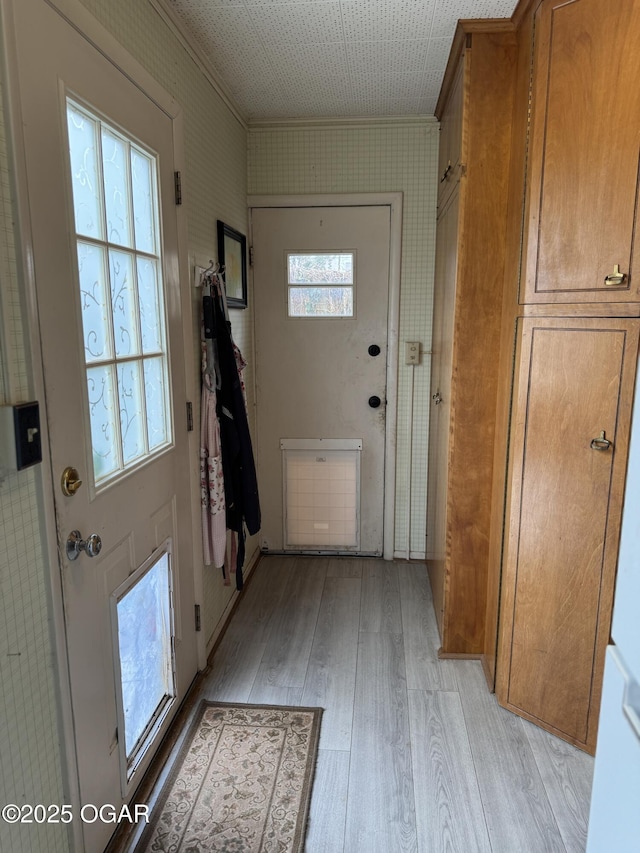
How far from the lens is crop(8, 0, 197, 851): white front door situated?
119cm

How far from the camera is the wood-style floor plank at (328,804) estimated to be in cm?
152

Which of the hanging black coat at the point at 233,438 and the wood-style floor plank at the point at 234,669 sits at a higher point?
the hanging black coat at the point at 233,438

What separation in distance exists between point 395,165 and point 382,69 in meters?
0.62

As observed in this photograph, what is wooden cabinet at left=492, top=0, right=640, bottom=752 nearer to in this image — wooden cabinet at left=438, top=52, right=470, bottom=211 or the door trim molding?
wooden cabinet at left=438, top=52, right=470, bottom=211

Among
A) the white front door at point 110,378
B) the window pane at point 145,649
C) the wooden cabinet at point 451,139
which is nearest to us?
the white front door at point 110,378

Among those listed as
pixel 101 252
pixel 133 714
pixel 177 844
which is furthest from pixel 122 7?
pixel 177 844

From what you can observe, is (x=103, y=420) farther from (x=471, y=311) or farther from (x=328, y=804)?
(x=471, y=311)

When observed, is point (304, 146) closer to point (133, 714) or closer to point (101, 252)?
point (101, 252)

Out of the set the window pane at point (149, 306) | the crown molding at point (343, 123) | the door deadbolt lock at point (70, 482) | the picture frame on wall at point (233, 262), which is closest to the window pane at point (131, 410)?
the window pane at point (149, 306)

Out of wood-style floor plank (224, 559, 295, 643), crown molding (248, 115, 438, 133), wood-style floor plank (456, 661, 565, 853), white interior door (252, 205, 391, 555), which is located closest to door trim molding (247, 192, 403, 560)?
white interior door (252, 205, 391, 555)

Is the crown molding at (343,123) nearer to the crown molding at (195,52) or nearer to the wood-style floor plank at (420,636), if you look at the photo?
the crown molding at (195,52)

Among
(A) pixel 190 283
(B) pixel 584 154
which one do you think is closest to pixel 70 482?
(A) pixel 190 283

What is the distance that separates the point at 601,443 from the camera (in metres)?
1.69

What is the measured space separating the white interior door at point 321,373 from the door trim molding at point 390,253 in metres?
0.03
